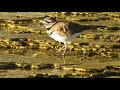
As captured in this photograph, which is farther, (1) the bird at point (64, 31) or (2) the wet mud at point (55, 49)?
(1) the bird at point (64, 31)

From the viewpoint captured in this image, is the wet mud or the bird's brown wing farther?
the bird's brown wing

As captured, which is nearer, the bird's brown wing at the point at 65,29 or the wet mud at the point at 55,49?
the wet mud at the point at 55,49

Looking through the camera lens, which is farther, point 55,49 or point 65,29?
point 55,49

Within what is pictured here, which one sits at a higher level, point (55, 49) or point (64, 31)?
point (64, 31)

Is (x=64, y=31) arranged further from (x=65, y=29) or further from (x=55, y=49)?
(x=55, y=49)

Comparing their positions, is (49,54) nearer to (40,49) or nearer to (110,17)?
(40,49)

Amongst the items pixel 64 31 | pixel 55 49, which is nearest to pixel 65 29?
pixel 64 31

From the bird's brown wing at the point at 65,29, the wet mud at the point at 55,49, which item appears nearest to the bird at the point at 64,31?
the bird's brown wing at the point at 65,29

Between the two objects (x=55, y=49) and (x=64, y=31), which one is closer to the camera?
(x=64, y=31)

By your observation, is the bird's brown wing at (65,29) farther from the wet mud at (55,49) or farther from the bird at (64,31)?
the wet mud at (55,49)


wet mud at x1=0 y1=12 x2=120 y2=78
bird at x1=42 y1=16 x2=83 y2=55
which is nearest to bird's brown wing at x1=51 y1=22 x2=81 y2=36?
bird at x1=42 y1=16 x2=83 y2=55

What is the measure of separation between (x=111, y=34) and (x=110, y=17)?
1542 mm

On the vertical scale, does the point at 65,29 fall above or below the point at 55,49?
above

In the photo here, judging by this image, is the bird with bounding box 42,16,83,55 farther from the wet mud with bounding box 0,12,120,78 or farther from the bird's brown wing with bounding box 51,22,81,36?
the wet mud with bounding box 0,12,120,78
